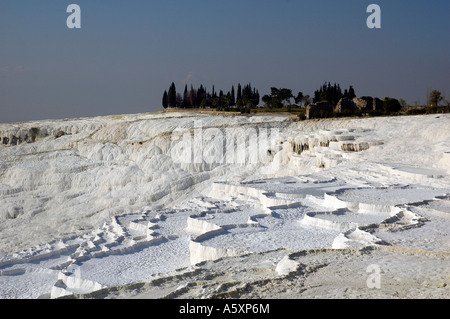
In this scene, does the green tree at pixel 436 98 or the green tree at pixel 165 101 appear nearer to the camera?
the green tree at pixel 436 98

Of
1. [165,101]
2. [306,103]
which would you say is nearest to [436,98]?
[306,103]

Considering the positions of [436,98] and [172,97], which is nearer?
[436,98]

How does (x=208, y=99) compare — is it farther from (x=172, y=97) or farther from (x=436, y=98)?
(x=436, y=98)

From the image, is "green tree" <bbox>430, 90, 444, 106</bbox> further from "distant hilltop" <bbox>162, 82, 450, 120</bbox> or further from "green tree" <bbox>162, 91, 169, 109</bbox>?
"green tree" <bbox>162, 91, 169, 109</bbox>

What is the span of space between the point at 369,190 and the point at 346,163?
5.16 meters

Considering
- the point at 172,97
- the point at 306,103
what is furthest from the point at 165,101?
the point at 306,103

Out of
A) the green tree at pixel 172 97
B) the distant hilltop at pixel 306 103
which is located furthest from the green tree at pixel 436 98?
the green tree at pixel 172 97

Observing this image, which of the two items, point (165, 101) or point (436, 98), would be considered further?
point (165, 101)

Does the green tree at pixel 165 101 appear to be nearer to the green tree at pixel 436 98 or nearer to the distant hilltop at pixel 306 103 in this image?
the distant hilltop at pixel 306 103

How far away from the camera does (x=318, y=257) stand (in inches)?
304

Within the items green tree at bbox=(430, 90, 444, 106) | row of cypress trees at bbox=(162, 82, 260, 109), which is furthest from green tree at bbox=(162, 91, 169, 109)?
green tree at bbox=(430, 90, 444, 106)

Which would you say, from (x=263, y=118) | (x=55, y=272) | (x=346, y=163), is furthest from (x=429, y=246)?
(x=263, y=118)

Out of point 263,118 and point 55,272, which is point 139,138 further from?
point 55,272

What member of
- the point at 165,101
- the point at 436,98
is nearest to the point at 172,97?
the point at 165,101
